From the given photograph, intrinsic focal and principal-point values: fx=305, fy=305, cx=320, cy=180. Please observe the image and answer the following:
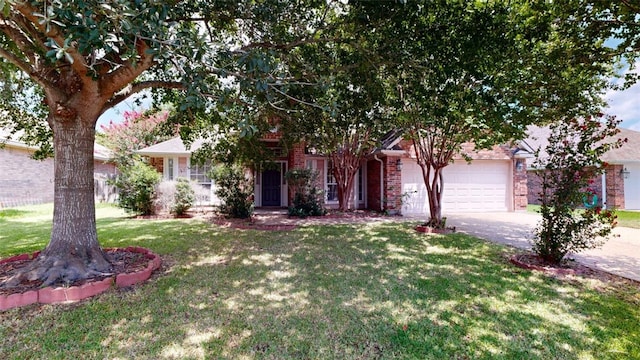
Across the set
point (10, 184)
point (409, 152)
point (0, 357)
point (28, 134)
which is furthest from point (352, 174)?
point (10, 184)

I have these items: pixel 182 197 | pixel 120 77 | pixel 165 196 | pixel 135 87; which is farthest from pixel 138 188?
pixel 120 77

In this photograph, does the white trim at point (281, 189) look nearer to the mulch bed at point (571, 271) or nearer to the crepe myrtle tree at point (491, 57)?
the crepe myrtle tree at point (491, 57)

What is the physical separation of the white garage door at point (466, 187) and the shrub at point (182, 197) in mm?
8886

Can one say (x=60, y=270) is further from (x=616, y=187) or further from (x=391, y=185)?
(x=616, y=187)

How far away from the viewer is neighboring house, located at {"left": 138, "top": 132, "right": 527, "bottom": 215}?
13094mm

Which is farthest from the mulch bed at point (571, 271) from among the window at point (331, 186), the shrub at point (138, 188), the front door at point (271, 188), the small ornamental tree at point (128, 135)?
the small ornamental tree at point (128, 135)

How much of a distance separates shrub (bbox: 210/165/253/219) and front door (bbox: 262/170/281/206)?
4.01m

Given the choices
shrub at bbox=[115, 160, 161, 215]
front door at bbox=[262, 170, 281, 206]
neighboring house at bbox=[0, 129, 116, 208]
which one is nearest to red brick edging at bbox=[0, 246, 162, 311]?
shrub at bbox=[115, 160, 161, 215]

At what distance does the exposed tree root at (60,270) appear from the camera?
4.16 m

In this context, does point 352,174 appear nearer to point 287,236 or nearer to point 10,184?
point 287,236

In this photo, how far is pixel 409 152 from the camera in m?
13.1

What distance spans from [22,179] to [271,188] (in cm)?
1231

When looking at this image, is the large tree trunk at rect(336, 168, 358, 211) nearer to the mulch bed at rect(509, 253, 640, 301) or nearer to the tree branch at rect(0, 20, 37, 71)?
the mulch bed at rect(509, 253, 640, 301)

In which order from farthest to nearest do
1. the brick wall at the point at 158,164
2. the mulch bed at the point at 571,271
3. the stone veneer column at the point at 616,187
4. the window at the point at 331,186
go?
the stone veneer column at the point at 616,187 < the window at the point at 331,186 < the brick wall at the point at 158,164 < the mulch bed at the point at 571,271
